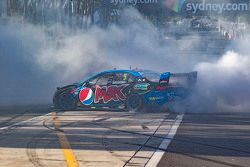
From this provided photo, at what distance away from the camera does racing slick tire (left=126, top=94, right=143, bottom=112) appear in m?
15.8

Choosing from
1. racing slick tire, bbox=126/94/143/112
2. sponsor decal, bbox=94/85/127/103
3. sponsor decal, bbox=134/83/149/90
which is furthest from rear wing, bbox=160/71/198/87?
sponsor decal, bbox=94/85/127/103

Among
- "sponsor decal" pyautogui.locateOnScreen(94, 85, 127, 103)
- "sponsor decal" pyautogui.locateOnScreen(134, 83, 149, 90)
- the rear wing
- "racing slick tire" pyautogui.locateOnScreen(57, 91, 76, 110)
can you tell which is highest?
the rear wing

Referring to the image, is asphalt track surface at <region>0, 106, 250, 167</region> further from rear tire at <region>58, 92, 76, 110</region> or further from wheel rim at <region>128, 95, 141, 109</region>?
rear tire at <region>58, 92, 76, 110</region>

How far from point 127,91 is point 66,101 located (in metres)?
1.89

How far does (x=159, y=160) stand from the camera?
836 cm

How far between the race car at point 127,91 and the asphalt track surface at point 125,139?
2.25 feet

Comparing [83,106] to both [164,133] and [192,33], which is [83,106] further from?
[192,33]

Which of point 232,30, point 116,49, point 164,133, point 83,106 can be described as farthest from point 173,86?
point 232,30

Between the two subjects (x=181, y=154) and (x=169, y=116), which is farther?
(x=169, y=116)

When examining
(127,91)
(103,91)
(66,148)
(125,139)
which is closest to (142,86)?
(127,91)

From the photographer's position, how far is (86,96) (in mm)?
16344

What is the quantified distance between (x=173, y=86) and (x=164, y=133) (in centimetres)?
450

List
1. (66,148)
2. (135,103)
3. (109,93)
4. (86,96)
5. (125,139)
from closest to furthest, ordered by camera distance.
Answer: (66,148)
(125,139)
(135,103)
(109,93)
(86,96)

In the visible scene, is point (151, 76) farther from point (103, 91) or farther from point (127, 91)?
point (103, 91)
